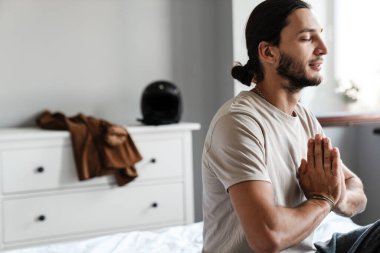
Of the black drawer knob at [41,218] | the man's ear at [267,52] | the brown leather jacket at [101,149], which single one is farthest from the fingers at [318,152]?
the black drawer knob at [41,218]

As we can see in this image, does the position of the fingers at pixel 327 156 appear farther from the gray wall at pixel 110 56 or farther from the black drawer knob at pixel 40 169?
the gray wall at pixel 110 56

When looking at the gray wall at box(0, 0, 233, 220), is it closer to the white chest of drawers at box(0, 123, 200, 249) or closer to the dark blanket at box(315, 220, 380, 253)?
the white chest of drawers at box(0, 123, 200, 249)

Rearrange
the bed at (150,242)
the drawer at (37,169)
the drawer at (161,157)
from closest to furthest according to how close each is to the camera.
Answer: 1. the bed at (150,242)
2. the drawer at (37,169)
3. the drawer at (161,157)

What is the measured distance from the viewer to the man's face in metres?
1.38

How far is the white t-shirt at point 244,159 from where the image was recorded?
1229mm

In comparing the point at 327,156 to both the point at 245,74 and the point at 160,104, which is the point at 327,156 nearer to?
the point at 245,74

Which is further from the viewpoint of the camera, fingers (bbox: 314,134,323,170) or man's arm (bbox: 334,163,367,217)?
man's arm (bbox: 334,163,367,217)

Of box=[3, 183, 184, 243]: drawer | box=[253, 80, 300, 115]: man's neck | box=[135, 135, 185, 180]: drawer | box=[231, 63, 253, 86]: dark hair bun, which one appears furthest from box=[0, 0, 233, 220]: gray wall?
box=[253, 80, 300, 115]: man's neck

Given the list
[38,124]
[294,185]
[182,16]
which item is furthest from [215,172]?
[182,16]

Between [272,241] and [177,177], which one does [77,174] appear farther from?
[272,241]

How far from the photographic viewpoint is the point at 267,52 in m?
1.42

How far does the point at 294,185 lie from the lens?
4.43ft

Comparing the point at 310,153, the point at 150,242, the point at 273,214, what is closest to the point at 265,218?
the point at 273,214

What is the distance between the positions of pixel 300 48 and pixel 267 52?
90 millimetres
